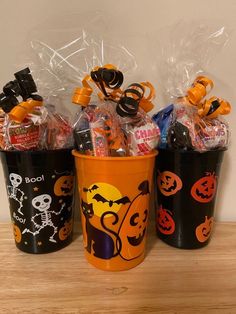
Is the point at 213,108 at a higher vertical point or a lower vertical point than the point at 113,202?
higher

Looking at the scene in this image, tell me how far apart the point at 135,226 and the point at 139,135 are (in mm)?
168

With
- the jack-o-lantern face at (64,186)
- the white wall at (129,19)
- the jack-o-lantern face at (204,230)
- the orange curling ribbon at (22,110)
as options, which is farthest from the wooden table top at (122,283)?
the white wall at (129,19)

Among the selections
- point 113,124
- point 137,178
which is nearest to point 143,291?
point 137,178

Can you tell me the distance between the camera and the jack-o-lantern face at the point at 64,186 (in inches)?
21.5

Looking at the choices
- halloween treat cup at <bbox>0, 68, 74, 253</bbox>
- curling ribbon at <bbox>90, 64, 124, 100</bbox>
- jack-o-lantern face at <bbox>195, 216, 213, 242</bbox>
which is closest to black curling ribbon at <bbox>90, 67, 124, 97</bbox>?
curling ribbon at <bbox>90, 64, 124, 100</bbox>

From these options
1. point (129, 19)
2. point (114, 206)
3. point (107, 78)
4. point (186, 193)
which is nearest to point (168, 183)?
point (186, 193)

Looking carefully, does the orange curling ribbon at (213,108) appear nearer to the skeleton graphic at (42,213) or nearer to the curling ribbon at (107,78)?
the curling ribbon at (107,78)

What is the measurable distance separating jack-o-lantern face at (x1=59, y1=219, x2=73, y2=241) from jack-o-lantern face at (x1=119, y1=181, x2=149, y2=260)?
0.14m

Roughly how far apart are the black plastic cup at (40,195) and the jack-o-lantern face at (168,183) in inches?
7.4

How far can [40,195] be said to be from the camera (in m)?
0.53

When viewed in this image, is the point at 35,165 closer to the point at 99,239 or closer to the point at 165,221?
the point at 99,239

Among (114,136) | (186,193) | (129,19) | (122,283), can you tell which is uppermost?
(129,19)

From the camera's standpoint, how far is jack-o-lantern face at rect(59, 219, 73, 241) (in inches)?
22.9

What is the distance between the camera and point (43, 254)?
572mm
